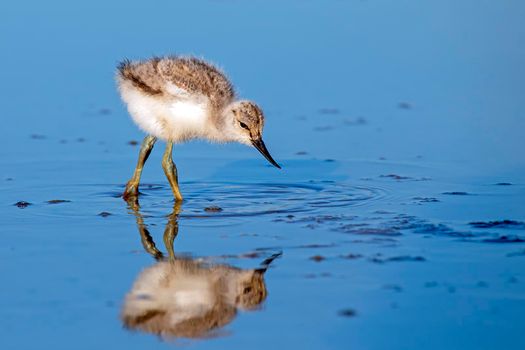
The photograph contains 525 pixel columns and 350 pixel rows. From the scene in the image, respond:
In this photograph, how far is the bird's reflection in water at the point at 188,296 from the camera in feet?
15.7

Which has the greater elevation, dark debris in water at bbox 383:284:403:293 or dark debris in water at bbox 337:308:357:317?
dark debris in water at bbox 383:284:403:293

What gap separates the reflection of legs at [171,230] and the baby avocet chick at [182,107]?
340 mm

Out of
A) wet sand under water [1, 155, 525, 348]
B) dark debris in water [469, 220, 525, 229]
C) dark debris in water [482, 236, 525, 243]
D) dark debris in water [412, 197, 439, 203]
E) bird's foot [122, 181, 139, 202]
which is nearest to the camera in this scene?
wet sand under water [1, 155, 525, 348]

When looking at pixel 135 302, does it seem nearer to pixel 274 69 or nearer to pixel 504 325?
pixel 504 325

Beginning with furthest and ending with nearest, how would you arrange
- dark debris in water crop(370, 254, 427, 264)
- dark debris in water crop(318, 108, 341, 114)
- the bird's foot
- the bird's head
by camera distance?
dark debris in water crop(318, 108, 341, 114), the bird's head, the bird's foot, dark debris in water crop(370, 254, 427, 264)

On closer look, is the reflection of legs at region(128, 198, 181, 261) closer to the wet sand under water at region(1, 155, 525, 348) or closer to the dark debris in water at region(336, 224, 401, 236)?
the wet sand under water at region(1, 155, 525, 348)

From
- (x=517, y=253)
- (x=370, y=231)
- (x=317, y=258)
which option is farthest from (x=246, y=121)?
(x=517, y=253)

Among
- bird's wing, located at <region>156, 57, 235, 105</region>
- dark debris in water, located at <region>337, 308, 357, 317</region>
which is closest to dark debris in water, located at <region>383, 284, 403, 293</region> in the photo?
dark debris in water, located at <region>337, 308, 357, 317</region>

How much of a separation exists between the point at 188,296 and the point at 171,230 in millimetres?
1334

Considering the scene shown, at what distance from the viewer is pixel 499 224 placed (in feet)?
21.3

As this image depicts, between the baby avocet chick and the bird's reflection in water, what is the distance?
68.9 inches

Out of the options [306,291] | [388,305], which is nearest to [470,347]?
[388,305]

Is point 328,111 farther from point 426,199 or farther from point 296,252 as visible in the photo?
point 296,252

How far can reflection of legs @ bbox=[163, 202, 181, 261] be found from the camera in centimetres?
600
